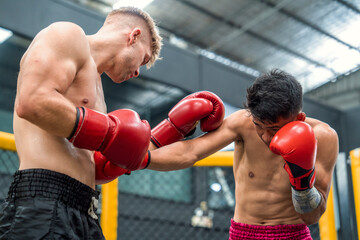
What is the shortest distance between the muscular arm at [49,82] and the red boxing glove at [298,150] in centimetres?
76

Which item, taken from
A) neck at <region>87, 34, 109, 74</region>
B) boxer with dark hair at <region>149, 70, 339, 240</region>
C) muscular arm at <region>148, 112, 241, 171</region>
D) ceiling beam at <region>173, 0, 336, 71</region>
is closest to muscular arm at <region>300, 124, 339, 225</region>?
boxer with dark hair at <region>149, 70, 339, 240</region>

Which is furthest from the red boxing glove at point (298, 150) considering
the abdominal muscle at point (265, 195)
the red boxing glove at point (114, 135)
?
the red boxing glove at point (114, 135)

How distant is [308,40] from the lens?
26.8 ft

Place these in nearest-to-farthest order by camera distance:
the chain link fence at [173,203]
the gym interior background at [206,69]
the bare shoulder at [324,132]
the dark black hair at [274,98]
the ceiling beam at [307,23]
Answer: the dark black hair at [274,98]
the bare shoulder at [324,132]
the gym interior background at [206,69]
the chain link fence at [173,203]
the ceiling beam at [307,23]

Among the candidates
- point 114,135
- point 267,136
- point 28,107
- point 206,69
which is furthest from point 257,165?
point 206,69

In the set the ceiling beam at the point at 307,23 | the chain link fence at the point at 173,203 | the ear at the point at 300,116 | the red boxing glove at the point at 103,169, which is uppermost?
the ceiling beam at the point at 307,23

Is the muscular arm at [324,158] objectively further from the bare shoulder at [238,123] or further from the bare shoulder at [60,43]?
the bare shoulder at [60,43]

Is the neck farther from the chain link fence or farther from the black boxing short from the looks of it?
the chain link fence

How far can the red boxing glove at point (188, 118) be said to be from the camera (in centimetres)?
173

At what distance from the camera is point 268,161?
183 cm

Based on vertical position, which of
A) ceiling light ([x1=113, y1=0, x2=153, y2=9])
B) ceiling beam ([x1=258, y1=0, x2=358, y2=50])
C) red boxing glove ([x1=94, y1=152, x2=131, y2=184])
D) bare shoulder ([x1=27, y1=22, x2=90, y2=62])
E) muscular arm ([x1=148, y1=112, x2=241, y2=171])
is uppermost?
ceiling light ([x1=113, y1=0, x2=153, y2=9])

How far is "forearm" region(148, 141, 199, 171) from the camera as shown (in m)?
1.70

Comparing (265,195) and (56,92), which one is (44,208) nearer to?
(56,92)

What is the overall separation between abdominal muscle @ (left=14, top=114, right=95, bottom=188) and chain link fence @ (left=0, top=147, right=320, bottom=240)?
3.58 metres
